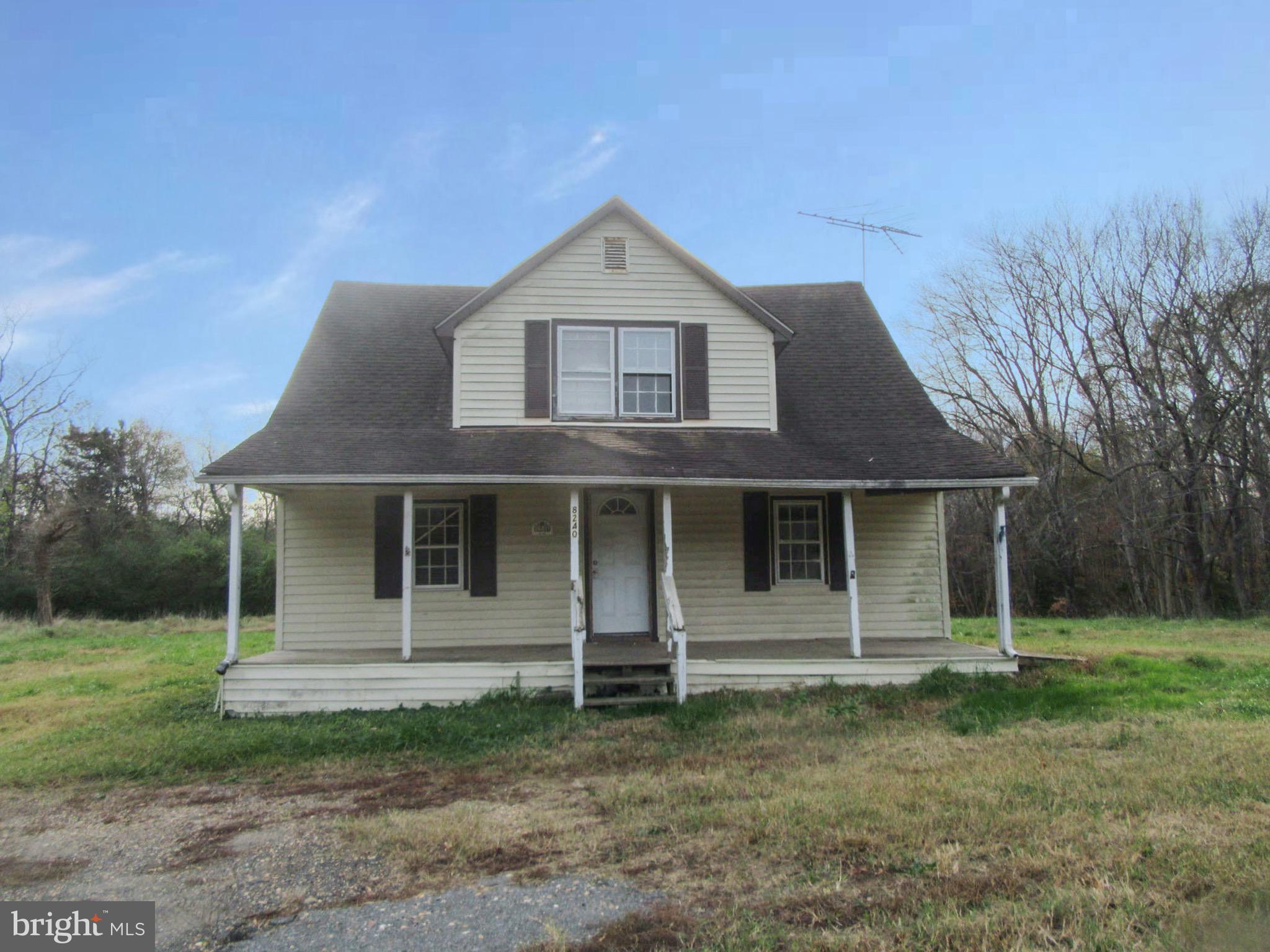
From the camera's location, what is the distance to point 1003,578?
10.1 m

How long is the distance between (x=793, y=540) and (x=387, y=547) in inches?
219

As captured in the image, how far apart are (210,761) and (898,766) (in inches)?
231

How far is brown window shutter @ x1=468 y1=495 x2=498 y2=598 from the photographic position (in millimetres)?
10836

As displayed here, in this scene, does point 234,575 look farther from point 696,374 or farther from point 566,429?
point 696,374

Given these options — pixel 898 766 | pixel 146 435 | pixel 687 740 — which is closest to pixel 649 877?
pixel 898 766

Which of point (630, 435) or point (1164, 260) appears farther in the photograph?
point (1164, 260)

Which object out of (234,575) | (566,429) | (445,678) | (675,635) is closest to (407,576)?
(445,678)

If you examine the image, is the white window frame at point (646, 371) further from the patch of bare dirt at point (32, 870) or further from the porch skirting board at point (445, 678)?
the patch of bare dirt at point (32, 870)

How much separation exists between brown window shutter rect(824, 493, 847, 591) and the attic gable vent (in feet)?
14.1

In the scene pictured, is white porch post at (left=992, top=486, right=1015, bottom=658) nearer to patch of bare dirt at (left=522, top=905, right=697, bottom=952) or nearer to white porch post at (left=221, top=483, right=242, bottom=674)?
patch of bare dirt at (left=522, top=905, right=697, bottom=952)

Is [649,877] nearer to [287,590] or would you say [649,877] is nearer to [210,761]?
[210,761]

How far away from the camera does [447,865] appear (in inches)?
180

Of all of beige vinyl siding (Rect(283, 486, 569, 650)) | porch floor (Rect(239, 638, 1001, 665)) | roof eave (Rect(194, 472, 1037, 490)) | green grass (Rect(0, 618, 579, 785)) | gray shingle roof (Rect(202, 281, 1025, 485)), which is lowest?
green grass (Rect(0, 618, 579, 785))

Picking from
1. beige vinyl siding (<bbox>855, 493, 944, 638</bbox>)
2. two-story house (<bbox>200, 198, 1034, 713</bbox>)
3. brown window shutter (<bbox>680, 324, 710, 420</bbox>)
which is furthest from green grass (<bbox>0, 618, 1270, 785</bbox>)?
brown window shutter (<bbox>680, 324, 710, 420</bbox>)
